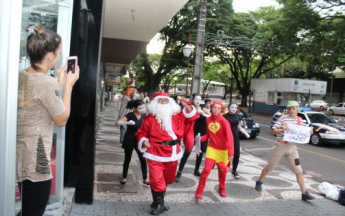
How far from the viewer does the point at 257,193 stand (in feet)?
18.6

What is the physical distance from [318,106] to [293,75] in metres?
10.4

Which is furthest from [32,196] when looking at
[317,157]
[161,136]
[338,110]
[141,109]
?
[338,110]

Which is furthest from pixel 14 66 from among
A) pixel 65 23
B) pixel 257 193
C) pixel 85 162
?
pixel 257 193

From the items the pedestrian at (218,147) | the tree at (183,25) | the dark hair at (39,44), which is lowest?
the pedestrian at (218,147)

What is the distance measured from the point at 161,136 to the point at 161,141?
7 centimetres

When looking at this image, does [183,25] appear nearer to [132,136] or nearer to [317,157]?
[317,157]

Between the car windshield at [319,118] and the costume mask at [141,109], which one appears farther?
the car windshield at [319,118]

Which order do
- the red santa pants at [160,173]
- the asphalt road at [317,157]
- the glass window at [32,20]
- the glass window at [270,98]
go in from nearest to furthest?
1. the glass window at [32,20]
2. the red santa pants at [160,173]
3. the asphalt road at [317,157]
4. the glass window at [270,98]

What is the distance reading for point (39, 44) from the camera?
1.97 metres

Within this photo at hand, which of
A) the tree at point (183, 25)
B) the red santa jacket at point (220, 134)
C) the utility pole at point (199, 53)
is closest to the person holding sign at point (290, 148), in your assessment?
the red santa jacket at point (220, 134)

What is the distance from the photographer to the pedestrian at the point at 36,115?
1.96 metres

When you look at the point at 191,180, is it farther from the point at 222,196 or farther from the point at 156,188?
the point at 156,188

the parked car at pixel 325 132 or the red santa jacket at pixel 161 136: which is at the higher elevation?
the red santa jacket at pixel 161 136

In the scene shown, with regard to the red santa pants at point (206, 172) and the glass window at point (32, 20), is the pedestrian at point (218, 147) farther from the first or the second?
the glass window at point (32, 20)
